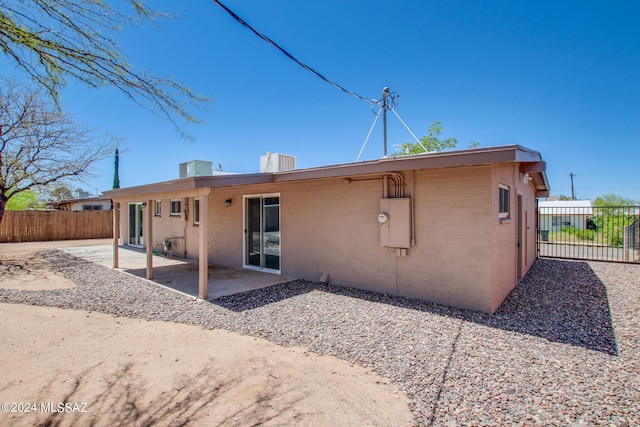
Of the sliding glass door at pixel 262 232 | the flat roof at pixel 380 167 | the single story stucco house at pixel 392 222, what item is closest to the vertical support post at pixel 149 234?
the single story stucco house at pixel 392 222

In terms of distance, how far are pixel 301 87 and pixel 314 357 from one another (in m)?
9.42

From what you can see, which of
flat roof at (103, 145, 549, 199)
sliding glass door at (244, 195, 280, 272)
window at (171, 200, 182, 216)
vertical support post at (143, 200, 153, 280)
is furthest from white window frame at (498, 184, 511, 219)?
window at (171, 200, 182, 216)

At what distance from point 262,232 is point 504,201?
5.75m

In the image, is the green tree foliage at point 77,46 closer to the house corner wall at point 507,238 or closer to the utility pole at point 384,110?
the house corner wall at point 507,238

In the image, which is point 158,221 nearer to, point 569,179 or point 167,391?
point 167,391

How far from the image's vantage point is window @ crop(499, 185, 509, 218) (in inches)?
233

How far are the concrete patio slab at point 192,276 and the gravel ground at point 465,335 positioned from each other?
450mm

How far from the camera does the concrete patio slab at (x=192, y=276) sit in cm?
667

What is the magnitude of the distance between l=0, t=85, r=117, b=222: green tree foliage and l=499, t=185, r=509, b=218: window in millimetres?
11918

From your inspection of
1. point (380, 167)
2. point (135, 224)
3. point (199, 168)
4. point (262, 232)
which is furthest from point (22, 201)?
point (380, 167)

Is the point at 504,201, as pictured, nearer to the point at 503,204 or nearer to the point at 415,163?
the point at 503,204

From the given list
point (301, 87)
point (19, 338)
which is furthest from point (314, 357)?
point (301, 87)

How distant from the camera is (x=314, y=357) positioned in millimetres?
3619

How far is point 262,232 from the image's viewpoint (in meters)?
8.48
